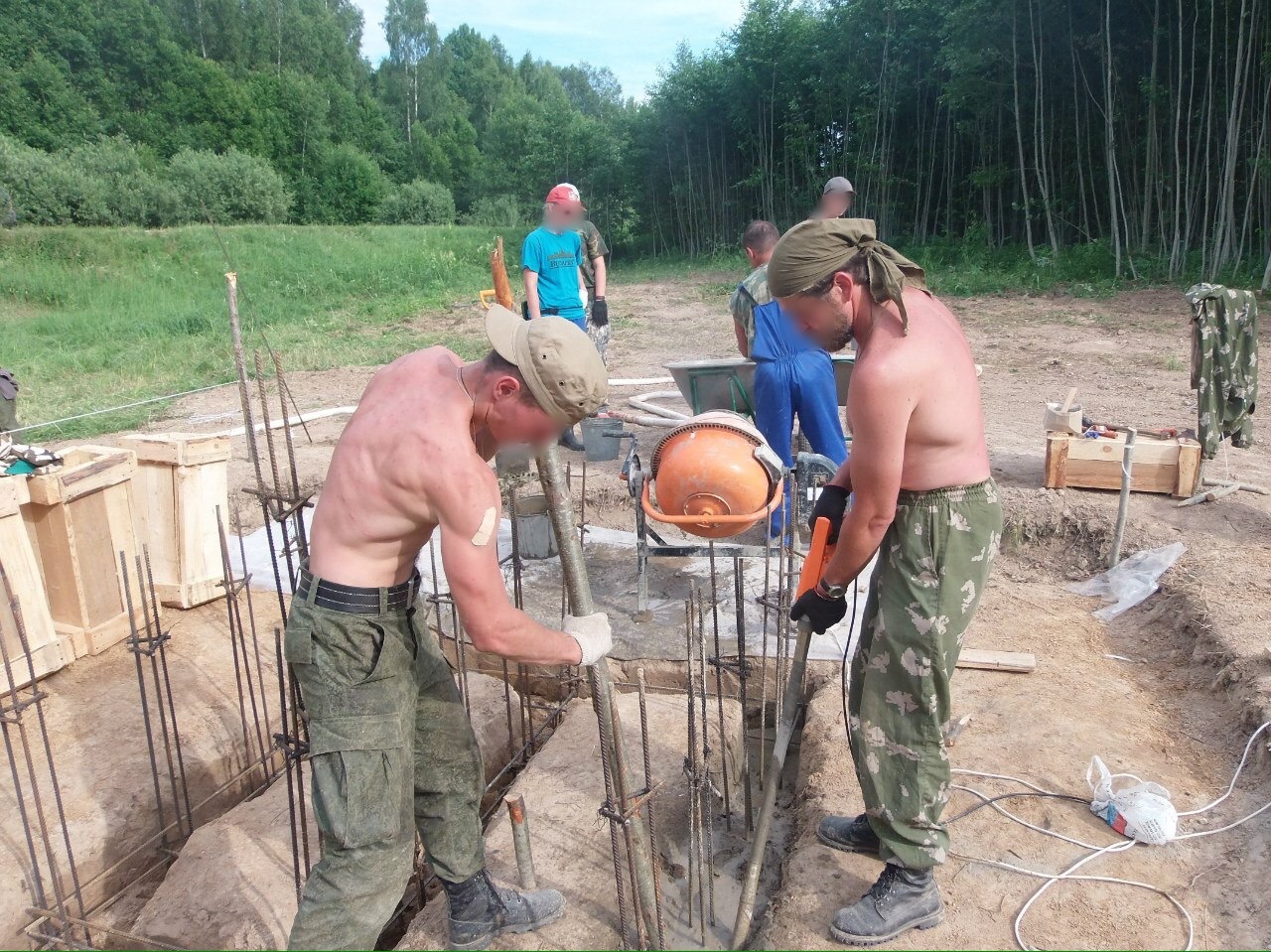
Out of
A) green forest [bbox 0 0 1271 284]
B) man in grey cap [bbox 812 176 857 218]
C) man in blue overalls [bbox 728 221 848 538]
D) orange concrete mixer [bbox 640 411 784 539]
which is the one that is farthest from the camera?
green forest [bbox 0 0 1271 284]

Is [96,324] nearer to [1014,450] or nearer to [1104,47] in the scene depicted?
[1014,450]

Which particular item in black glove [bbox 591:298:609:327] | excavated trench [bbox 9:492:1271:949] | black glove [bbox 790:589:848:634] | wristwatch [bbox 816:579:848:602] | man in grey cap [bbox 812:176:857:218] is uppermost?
man in grey cap [bbox 812:176:857:218]

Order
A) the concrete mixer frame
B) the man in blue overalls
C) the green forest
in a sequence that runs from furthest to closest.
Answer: the green forest < the man in blue overalls < the concrete mixer frame

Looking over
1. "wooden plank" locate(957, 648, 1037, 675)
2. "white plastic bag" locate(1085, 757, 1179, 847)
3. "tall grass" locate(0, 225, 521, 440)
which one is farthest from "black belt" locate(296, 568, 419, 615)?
"tall grass" locate(0, 225, 521, 440)

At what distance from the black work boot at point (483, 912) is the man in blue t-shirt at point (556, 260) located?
449 cm

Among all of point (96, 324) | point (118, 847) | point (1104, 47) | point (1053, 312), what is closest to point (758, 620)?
→ point (118, 847)

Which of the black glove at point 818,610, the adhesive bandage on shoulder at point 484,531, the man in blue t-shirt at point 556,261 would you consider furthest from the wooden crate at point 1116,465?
the adhesive bandage on shoulder at point 484,531

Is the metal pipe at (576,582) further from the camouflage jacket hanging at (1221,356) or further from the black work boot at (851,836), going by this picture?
the camouflage jacket hanging at (1221,356)

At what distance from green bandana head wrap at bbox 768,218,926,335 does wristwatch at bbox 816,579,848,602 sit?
0.74m

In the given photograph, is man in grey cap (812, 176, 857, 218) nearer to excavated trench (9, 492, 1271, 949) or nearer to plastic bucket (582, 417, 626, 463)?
plastic bucket (582, 417, 626, 463)

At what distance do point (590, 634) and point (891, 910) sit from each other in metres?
1.17

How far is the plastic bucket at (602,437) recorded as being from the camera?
6.15 m

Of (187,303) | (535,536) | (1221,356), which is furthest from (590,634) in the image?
(187,303)

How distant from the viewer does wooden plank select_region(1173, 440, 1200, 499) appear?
5.20 m
